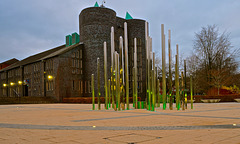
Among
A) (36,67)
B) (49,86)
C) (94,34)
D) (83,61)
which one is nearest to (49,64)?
(49,86)

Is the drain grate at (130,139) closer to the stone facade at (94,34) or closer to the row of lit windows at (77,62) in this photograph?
the stone facade at (94,34)

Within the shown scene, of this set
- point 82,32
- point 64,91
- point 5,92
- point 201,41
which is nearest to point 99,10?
point 82,32

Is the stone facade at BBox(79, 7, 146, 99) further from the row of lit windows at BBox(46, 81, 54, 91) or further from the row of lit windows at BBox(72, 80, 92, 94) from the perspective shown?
the row of lit windows at BBox(46, 81, 54, 91)

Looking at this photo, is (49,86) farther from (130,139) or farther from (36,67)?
(130,139)

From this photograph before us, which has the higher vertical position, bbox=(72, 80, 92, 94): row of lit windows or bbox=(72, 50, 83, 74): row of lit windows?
bbox=(72, 50, 83, 74): row of lit windows

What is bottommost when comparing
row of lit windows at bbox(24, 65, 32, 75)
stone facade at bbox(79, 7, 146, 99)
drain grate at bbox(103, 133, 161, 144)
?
drain grate at bbox(103, 133, 161, 144)

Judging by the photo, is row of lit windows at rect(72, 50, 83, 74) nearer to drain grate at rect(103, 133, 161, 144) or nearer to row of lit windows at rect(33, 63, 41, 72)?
row of lit windows at rect(33, 63, 41, 72)

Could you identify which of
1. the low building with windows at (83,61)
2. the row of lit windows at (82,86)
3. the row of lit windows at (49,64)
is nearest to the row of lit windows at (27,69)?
the low building with windows at (83,61)

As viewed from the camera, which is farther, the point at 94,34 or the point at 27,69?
the point at 27,69

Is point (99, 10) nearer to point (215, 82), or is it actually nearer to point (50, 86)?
point (50, 86)

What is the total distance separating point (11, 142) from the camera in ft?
19.0

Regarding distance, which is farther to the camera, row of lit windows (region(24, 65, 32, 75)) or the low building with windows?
row of lit windows (region(24, 65, 32, 75))

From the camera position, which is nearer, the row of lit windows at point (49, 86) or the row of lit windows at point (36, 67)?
the row of lit windows at point (49, 86)

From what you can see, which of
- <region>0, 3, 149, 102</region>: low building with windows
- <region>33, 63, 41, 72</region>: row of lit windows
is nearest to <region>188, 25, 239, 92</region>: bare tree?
<region>0, 3, 149, 102</region>: low building with windows
